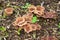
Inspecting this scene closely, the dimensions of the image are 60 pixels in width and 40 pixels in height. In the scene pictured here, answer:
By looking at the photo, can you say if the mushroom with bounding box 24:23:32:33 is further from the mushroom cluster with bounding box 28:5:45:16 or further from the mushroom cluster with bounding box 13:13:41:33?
the mushroom cluster with bounding box 28:5:45:16

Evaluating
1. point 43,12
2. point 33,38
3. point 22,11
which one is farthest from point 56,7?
point 33,38

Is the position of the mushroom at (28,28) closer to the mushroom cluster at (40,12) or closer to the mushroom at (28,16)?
the mushroom at (28,16)

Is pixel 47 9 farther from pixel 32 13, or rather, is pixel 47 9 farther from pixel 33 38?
pixel 33 38

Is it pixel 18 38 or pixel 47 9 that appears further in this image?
pixel 47 9

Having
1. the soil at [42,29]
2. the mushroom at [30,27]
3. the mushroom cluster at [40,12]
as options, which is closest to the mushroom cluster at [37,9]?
the mushroom cluster at [40,12]

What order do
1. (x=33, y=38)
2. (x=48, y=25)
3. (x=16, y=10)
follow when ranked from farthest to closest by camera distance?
(x=16, y=10) < (x=48, y=25) < (x=33, y=38)

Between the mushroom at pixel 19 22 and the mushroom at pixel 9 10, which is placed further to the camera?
the mushroom at pixel 9 10

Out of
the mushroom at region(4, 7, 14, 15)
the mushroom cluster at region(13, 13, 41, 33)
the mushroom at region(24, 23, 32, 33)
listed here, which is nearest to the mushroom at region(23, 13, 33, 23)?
the mushroom cluster at region(13, 13, 41, 33)

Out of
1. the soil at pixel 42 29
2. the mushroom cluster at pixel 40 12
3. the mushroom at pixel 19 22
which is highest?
the mushroom cluster at pixel 40 12
